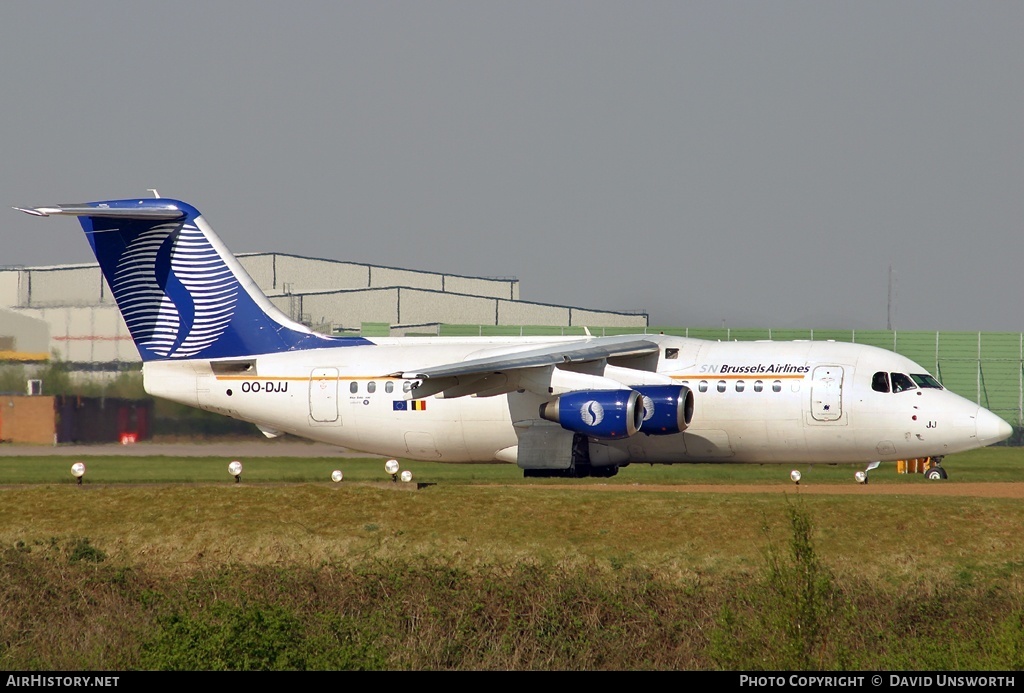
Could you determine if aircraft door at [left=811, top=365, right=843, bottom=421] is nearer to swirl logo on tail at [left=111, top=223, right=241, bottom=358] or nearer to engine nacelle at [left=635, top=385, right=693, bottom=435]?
engine nacelle at [left=635, top=385, right=693, bottom=435]

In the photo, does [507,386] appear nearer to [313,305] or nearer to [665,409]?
[665,409]

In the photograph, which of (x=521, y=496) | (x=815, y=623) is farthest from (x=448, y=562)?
(x=815, y=623)

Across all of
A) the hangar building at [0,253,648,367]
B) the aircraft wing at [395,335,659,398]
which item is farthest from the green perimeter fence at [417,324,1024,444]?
Answer: the aircraft wing at [395,335,659,398]

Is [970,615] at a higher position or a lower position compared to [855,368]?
lower

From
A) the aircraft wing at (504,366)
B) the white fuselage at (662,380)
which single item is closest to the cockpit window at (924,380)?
the white fuselage at (662,380)

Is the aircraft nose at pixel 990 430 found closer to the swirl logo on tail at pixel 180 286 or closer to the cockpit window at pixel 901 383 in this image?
the cockpit window at pixel 901 383

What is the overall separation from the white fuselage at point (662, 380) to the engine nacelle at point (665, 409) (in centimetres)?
80

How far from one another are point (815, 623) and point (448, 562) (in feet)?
20.7

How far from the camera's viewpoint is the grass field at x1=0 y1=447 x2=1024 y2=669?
12.9m

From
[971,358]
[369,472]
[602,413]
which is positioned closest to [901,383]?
[602,413]

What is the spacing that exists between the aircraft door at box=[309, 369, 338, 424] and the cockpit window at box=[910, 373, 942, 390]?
11.7m

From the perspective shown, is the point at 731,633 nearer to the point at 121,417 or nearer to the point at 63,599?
the point at 63,599

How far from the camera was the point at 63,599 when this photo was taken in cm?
1551

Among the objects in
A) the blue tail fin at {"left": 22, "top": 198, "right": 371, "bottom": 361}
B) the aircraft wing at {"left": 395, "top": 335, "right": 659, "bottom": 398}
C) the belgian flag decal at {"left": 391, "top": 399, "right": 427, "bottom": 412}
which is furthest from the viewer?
the blue tail fin at {"left": 22, "top": 198, "right": 371, "bottom": 361}
